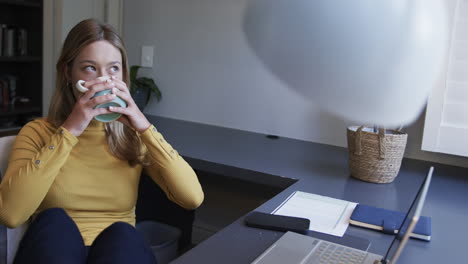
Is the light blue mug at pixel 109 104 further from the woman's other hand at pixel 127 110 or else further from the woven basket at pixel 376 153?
the woven basket at pixel 376 153

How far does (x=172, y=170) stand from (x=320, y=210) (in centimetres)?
39

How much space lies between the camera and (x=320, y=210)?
109 centimetres

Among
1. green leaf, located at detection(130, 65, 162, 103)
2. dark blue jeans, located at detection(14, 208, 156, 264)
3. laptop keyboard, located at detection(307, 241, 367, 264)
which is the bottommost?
dark blue jeans, located at detection(14, 208, 156, 264)

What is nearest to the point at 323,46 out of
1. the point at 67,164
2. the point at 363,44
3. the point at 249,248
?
the point at 363,44

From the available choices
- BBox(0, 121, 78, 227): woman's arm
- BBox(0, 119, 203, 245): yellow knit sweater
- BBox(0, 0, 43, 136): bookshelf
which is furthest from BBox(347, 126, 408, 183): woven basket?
BBox(0, 0, 43, 136): bookshelf

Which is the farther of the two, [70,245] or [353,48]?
[70,245]

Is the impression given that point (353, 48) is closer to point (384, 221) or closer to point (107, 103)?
point (384, 221)

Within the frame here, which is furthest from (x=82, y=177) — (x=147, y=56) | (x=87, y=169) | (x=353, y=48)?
(x=147, y=56)

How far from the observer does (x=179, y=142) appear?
1.70 metres

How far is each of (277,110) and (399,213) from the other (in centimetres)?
90

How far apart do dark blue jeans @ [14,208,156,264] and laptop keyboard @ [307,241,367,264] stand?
394mm

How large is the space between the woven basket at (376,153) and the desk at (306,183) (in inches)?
1.3

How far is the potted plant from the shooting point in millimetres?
2104

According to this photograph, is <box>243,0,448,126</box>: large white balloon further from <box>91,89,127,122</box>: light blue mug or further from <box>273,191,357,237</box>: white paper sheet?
<box>91,89,127,122</box>: light blue mug
